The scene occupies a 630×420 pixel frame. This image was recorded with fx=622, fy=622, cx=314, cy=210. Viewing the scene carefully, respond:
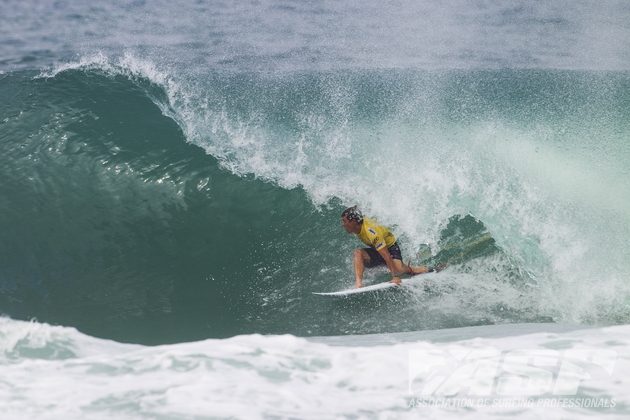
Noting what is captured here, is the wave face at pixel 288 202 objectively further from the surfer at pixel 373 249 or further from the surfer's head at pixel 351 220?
the surfer's head at pixel 351 220

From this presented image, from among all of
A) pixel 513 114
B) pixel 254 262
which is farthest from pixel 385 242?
pixel 513 114

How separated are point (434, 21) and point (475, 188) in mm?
7867

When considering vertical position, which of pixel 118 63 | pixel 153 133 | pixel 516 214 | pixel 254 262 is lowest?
pixel 254 262

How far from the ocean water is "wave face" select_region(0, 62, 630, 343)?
0.03 meters

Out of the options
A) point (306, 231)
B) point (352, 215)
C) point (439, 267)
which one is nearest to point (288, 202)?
point (306, 231)

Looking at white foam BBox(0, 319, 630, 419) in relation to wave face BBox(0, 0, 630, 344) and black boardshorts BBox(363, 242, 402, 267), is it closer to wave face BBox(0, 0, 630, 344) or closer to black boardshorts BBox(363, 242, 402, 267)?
wave face BBox(0, 0, 630, 344)

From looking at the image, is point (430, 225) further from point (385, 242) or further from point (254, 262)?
point (254, 262)

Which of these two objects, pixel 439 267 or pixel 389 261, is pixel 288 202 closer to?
pixel 389 261

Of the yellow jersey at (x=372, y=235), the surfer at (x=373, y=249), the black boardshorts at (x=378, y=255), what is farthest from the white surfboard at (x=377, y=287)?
the yellow jersey at (x=372, y=235)

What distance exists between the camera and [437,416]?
16.7ft

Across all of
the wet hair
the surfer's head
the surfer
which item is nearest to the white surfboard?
the surfer

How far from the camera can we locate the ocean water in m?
5.59

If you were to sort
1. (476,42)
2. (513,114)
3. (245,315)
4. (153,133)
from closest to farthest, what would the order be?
(245,315)
(153,133)
(513,114)
(476,42)

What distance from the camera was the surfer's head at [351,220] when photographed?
7270 millimetres
